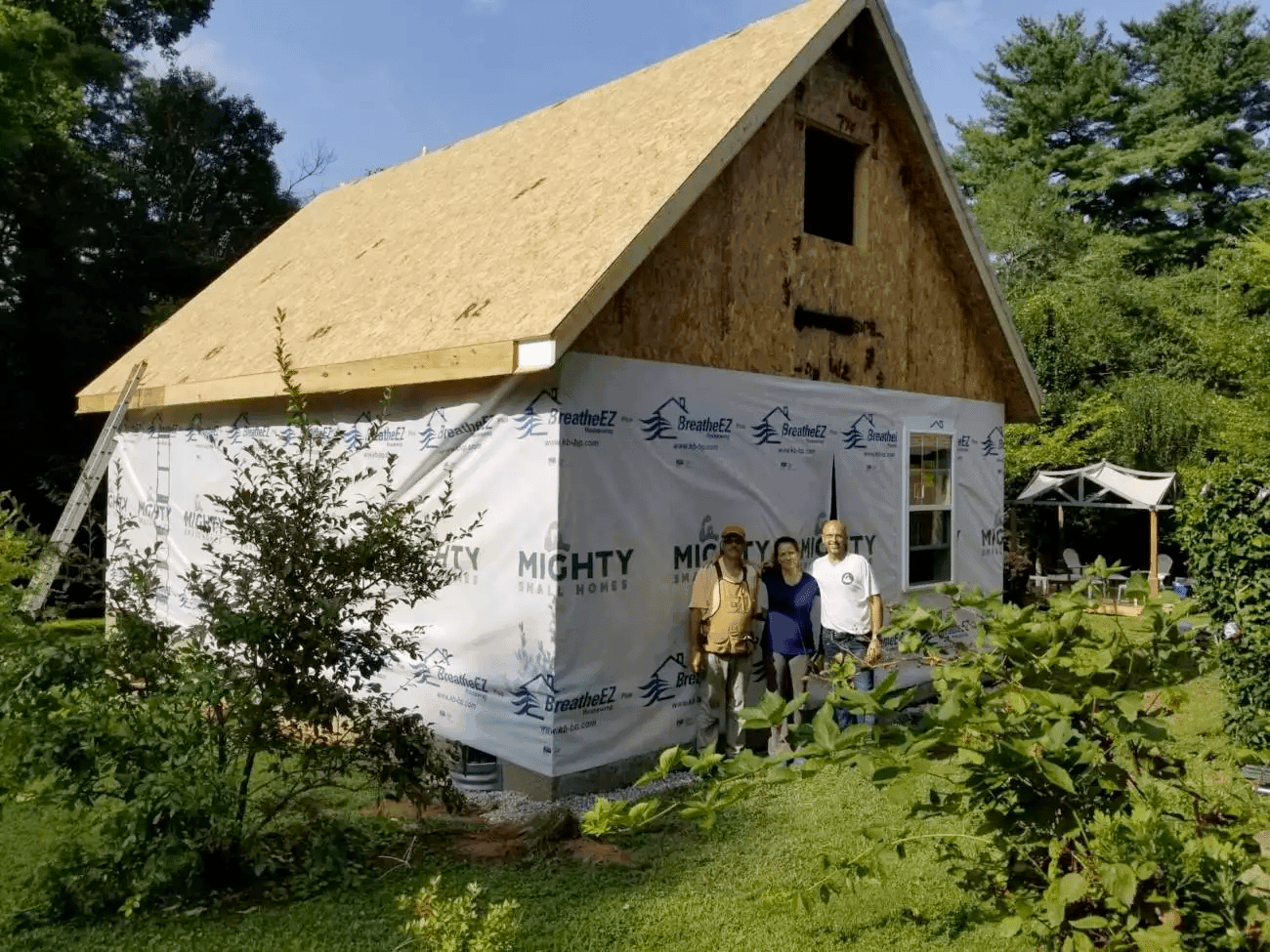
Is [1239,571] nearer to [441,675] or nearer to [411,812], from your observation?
[441,675]

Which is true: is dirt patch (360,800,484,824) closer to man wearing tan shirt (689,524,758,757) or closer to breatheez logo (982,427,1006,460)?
man wearing tan shirt (689,524,758,757)

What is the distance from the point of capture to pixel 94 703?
455 centimetres

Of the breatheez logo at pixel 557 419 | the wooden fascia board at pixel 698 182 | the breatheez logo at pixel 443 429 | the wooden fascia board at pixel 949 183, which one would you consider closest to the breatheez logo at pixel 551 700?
the breatheez logo at pixel 557 419

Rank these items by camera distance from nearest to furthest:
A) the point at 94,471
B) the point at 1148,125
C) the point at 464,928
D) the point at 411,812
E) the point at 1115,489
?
the point at 464,928 < the point at 411,812 < the point at 94,471 < the point at 1115,489 < the point at 1148,125

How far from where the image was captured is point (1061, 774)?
2119 millimetres

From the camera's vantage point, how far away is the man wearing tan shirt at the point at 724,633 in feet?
22.9

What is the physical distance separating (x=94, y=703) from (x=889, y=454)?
716cm

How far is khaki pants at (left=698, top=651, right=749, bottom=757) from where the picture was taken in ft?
23.3

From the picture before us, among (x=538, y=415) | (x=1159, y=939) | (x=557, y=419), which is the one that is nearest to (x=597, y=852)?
(x=557, y=419)

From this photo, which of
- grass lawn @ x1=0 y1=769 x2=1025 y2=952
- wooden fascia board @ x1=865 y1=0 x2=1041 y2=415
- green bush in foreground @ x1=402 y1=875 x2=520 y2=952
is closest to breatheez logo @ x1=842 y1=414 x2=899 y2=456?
wooden fascia board @ x1=865 y1=0 x2=1041 y2=415

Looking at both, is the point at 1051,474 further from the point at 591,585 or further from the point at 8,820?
the point at 8,820

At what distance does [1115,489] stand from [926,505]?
32.8ft

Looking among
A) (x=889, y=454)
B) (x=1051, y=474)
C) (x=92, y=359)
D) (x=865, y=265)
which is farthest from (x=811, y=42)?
(x=92, y=359)

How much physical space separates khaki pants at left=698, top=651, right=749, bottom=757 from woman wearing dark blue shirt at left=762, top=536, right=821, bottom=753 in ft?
0.86
